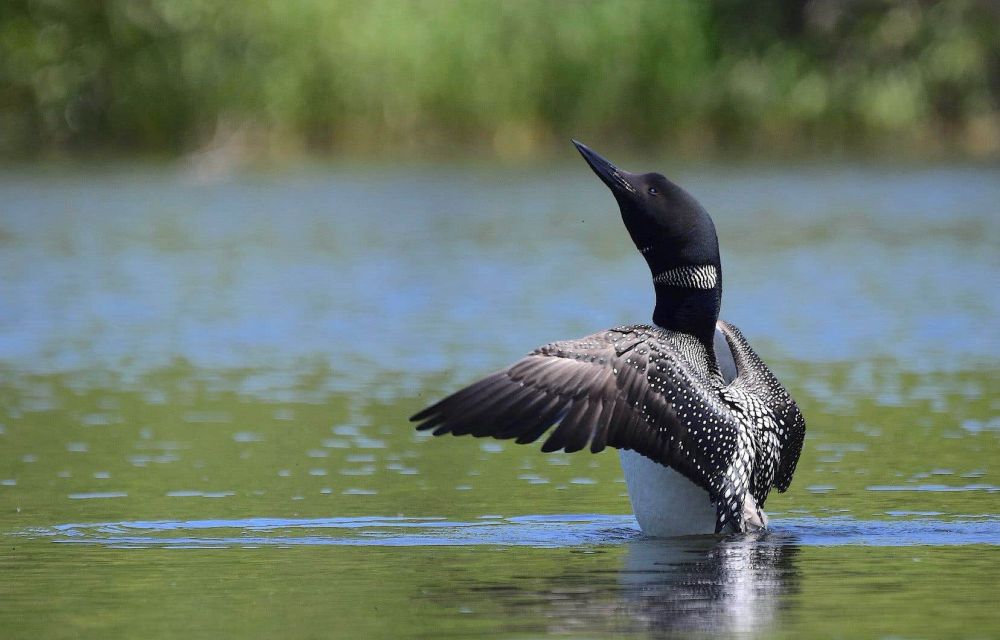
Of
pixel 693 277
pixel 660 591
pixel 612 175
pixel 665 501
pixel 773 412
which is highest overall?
pixel 612 175

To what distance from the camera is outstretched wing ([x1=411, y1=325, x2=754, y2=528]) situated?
21.5 ft

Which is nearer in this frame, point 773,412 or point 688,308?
point 688,308

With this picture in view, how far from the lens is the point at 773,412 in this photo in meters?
7.23

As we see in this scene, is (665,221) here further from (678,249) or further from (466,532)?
(466,532)

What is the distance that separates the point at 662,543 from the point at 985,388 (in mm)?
4474

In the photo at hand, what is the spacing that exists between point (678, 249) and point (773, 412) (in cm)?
69

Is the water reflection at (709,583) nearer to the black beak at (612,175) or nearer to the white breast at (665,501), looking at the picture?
the white breast at (665,501)

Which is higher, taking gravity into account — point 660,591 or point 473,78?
point 473,78

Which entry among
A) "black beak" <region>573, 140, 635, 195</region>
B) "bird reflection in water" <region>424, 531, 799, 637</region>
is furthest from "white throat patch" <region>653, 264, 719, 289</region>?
"bird reflection in water" <region>424, 531, 799, 637</region>

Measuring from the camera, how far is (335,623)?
227 inches

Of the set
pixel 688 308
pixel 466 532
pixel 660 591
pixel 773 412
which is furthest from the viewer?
pixel 466 532

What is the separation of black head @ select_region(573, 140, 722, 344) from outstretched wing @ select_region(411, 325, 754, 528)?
130 mm

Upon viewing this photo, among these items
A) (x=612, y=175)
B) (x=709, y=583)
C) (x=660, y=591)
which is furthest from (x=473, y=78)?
(x=660, y=591)

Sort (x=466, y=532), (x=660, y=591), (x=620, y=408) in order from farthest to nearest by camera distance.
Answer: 1. (x=466, y=532)
2. (x=620, y=408)
3. (x=660, y=591)
